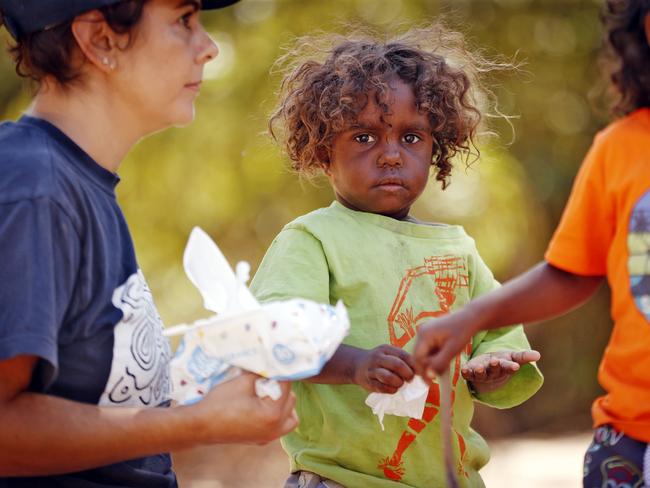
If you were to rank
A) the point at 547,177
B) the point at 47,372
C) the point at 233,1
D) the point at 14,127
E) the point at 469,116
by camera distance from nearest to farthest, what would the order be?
1. the point at 47,372
2. the point at 14,127
3. the point at 233,1
4. the point at 469,116
5. the point at 547,177

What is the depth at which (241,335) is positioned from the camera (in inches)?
83.6

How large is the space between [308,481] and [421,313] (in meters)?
0.59

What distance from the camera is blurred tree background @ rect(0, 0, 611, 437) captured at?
6645mm

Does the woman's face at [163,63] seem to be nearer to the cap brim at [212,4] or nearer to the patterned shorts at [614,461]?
the cap brim at [212,4]

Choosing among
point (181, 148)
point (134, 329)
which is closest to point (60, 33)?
point (134, 329)

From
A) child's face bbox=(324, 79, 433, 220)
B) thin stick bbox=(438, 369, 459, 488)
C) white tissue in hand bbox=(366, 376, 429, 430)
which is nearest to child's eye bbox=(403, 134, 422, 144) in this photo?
child's face bbox=(324, 79, 433, 220)

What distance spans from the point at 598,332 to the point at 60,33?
6768 millimetres

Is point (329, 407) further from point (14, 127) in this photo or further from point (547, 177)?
point (547, 177)

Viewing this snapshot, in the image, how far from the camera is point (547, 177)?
7801 mm

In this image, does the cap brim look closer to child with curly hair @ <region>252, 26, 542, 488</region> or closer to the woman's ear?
the woman's ear

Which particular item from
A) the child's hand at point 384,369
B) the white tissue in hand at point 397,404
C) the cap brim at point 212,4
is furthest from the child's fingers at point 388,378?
the cap brim at point 212,4

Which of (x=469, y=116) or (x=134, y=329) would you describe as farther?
(x=469, y=116)

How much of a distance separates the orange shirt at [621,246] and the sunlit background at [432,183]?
12.8ft

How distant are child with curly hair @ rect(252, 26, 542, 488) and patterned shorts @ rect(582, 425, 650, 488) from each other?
1.69ft
